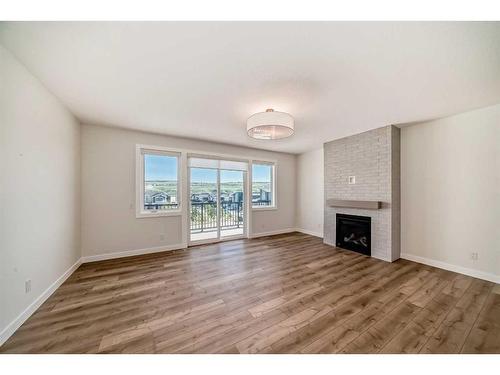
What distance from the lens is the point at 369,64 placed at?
1.78 metres

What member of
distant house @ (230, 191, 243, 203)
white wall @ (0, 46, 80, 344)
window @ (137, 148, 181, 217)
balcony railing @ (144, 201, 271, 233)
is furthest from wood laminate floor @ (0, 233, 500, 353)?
distant house @ (230, 191, 243, 203)

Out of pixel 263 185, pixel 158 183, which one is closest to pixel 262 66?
pixel 158 183

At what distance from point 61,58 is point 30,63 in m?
0.37

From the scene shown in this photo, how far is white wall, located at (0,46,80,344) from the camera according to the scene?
1607mm

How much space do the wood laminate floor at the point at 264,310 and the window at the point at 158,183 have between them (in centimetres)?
115

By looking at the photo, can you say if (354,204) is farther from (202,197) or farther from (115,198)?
(115,198)

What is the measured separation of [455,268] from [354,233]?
4.95ft

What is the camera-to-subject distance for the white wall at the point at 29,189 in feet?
5.27

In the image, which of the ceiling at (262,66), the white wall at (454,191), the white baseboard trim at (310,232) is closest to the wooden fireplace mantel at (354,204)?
the white wall at (454,191)

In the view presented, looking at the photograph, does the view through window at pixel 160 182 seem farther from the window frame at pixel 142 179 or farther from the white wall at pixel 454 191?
the white wall at pixel 454 191

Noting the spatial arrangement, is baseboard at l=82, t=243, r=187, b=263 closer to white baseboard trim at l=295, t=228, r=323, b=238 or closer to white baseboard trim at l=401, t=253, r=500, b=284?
white baseboard trim at l=295, t=228, r=323, b=238

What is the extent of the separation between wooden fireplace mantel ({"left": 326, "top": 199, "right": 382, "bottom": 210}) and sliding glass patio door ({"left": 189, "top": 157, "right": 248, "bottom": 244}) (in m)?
2.26

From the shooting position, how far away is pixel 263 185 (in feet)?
18.3
